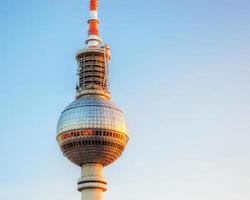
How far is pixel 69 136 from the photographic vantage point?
150 metres

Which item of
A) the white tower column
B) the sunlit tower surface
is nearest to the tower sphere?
the sunlit tower surface

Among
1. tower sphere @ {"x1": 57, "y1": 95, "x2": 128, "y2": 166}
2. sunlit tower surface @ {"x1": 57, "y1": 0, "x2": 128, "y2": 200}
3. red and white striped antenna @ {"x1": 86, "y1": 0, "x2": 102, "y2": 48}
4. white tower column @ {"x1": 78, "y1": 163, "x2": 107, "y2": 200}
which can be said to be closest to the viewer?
white tower column @ {"x1": 78, "y1": 163, "x2": 107, "y2": 200}

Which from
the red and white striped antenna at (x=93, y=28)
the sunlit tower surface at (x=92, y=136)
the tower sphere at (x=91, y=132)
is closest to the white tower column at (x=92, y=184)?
the sunlit tower surface at (x=92, y=136)

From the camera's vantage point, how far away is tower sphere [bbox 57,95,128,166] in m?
150

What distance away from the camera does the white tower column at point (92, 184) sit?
487ft

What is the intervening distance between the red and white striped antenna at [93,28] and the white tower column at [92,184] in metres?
39.5

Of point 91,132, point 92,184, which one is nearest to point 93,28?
point 91,132

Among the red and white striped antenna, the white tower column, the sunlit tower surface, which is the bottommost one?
the white tower column

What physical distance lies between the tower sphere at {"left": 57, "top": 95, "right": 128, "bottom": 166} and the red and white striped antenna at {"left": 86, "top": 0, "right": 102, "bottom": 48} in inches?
813

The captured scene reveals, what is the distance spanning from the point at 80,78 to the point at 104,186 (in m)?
34.9

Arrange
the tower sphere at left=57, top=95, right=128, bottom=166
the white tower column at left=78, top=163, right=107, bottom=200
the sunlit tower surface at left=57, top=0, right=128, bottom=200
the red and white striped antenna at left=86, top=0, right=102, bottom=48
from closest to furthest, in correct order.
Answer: the white tower column at left=78, top=163, right=107, bottom=200, the sunlit tower surface at left=57, top=0, right=128, bottom=200, the tower sphere at left=57, top=95, right=128, bottom=166, the red and white striped antenna at left=86, top=0, right=102, bottom=48

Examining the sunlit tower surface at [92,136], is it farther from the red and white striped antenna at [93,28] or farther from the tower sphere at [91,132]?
the red and white striped antenna at [93,28]

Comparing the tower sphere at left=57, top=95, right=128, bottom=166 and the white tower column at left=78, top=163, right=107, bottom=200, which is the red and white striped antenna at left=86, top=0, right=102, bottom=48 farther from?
the white tower column at left=78, top=163, right=107, bottom=200

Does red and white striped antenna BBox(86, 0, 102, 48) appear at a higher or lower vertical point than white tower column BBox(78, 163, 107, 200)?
higher
